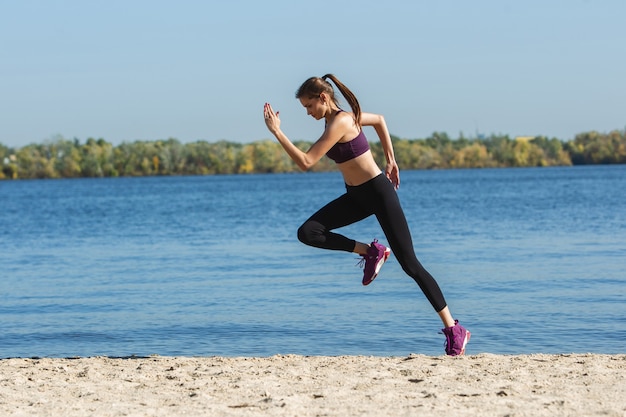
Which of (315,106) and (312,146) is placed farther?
(315,106)

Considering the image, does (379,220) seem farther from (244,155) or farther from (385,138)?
(244,155)

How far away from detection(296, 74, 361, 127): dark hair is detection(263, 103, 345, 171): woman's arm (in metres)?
0.25

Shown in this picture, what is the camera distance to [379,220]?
8148 millimetres

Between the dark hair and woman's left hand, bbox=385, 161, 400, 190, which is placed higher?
the dark hair

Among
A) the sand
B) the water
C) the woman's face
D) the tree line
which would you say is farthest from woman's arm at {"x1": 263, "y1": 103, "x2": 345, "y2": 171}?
the tree line

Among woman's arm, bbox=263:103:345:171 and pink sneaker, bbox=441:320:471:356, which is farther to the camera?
pink sneaker, bbox=441:320:471:356

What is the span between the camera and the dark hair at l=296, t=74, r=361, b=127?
25.8 feet

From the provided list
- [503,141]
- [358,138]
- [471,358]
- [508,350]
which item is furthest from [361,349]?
[503,141]

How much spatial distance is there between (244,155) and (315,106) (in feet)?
533

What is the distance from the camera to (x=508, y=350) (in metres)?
9.99

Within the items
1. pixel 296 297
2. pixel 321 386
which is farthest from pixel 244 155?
pixel 321 386

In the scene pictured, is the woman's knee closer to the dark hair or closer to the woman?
the woman

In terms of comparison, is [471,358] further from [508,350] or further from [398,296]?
[398,296]

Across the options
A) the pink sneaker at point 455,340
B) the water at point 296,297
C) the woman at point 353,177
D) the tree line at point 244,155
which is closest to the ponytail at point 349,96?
the woman at point 353,177
